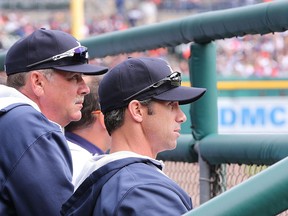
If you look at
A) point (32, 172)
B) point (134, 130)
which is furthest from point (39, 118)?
point (134, 130)

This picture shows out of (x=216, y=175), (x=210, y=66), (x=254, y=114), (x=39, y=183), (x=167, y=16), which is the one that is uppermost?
(x=210, y=66)

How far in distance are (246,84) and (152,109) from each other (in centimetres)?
1070

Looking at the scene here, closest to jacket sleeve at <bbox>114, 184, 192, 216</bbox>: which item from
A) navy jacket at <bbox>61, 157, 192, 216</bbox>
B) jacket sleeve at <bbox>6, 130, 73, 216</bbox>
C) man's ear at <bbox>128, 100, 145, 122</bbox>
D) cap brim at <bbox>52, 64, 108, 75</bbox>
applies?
navy jacket at <bbox>61, 157, 192, 216</bbox>

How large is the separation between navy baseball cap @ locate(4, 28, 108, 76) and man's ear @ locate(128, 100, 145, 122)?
0.56m

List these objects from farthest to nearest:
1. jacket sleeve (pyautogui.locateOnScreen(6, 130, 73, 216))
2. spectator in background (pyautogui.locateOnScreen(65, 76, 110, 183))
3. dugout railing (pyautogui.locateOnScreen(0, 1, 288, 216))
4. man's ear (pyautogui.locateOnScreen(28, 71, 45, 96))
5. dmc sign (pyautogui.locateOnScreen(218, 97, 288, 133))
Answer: dmc sign (pyautogui.locateOnScreen(218, 97, 288, 133)) < spectator in background (pyautogui.locateOnScreen(65, 76, 110, 183)) < dugout railing (pyautogui.locateOnScreen(0, 1, 288, 216)) < man's ear (pyautogui.locateOnScreen(28, 71, 45, 96)) < jacket sleeve (pyautogui.locateOnScreen(6, 130, 73, 216))

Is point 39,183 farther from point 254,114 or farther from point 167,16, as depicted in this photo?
point 167,16

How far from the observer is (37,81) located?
2.72 m

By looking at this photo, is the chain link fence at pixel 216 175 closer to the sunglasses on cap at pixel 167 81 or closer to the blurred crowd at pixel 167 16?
the sunglasses on cap at pixel 167 81

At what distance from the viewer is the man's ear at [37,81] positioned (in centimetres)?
270

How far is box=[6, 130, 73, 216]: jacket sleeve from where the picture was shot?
2.39 metres

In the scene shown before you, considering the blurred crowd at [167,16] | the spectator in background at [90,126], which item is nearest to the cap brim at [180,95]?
the spectator in background at [90,126]

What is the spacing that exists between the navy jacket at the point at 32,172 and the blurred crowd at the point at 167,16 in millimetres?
11499

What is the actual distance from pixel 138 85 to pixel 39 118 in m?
0.44

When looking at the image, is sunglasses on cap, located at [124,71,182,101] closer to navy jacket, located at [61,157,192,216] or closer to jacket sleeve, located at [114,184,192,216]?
navy jacket, located at [61,157,192,216]
